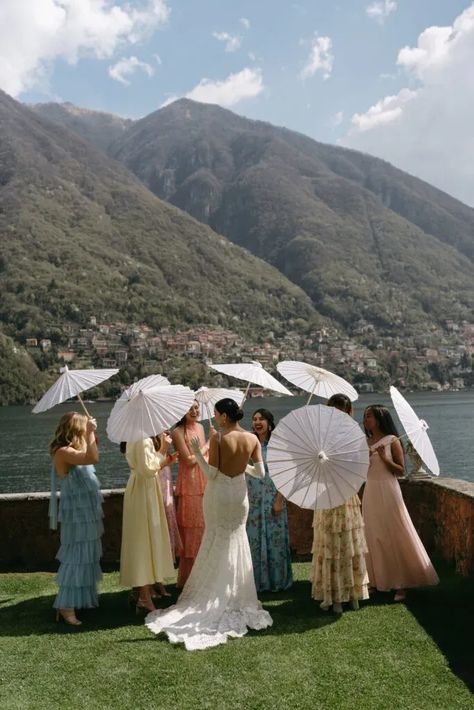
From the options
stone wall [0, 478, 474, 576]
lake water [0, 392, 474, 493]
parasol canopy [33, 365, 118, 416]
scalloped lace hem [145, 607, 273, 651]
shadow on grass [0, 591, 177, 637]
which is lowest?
lake water [0, 392, 474, 493]

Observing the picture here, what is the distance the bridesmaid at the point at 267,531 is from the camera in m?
5.79

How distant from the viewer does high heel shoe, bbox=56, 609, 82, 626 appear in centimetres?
495

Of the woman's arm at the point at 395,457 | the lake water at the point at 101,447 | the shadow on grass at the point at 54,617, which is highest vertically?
the woman's arm at the point at 395,457

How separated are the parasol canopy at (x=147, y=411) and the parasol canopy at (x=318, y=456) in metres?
0.82

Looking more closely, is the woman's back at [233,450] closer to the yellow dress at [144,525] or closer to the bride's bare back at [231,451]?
the bride's bare back at [231,451]

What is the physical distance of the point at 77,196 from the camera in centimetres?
14375

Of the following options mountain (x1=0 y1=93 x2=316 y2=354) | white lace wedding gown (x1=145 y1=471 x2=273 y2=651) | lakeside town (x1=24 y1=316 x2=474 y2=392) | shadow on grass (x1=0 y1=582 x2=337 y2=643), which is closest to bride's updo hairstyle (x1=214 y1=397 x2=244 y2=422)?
white lace wedding gown (x1=145 y1=471 x2=273 y2=651)

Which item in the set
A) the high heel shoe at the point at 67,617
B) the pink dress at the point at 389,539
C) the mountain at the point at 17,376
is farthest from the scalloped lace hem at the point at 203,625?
the mountain at the point at 17,376

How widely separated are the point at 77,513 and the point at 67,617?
78 centimetres

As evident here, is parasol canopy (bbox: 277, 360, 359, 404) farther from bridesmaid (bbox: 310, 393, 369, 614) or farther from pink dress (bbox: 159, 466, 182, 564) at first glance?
pink dress (bbox: 159, 466, 182, 564)

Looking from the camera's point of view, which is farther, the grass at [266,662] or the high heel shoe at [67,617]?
the high heel shoe at [67,617]

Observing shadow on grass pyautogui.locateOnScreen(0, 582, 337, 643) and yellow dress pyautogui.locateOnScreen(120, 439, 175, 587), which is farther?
yellow dress pyautogui.locateOnScreen(120, 439, 175, 587)

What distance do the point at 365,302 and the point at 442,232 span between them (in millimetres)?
63902

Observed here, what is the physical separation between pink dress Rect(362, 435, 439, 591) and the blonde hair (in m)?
2.50
